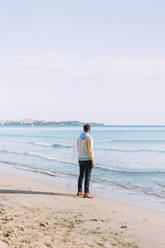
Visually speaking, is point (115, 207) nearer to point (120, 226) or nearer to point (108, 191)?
point (120, 226)

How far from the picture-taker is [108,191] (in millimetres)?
9531

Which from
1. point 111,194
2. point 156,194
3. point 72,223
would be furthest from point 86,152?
point 156,194

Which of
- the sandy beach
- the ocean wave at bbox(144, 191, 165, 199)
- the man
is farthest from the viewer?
the ocean wave at bbox(144, 191, 165, 199)

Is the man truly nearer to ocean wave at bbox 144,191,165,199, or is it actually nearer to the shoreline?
the shoreline

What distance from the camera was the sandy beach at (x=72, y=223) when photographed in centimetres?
439

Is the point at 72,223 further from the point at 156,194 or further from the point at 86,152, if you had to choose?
the point at 156,194

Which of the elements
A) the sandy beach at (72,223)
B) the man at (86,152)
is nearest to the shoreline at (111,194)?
the sandy beach at (72,223)

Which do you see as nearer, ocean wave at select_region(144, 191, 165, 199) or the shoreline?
the shoreline

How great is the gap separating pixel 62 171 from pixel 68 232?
9021 mm

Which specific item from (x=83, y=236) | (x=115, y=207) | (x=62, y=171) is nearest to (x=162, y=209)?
(x=115, y=207)

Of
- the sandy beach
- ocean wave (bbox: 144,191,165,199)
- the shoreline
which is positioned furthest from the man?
ocean wave (bbox: 144,191,165,199)

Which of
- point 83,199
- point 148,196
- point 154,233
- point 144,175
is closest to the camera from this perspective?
point 154,233

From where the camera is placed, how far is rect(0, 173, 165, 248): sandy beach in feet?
14.4

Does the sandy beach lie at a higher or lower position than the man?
lower
